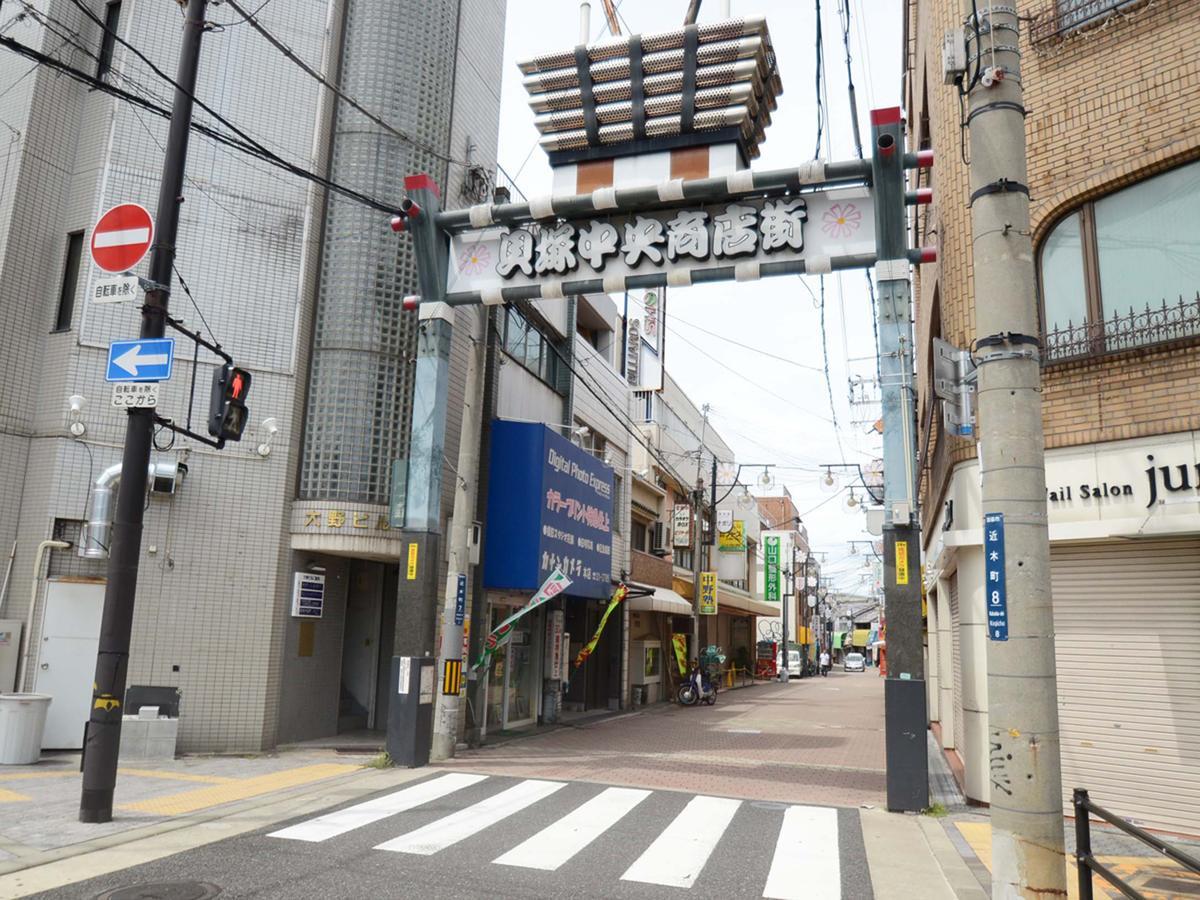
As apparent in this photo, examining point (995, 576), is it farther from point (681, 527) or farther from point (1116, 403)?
point (681, 527)

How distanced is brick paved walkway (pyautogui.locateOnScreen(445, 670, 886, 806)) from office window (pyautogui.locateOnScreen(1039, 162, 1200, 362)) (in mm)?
6174

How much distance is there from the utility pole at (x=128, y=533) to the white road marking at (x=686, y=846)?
5.11m

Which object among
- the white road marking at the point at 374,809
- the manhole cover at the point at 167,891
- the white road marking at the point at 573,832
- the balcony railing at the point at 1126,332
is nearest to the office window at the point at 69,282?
the white road marking at the point at 374,809

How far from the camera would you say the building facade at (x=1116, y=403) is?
9.42 metres

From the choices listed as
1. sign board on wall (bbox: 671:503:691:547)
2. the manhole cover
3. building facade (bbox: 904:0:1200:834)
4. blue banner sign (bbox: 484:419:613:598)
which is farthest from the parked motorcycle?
the manhole cover

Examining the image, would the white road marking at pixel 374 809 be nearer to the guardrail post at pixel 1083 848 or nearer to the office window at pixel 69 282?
the guardrail post at pixel 1083 848

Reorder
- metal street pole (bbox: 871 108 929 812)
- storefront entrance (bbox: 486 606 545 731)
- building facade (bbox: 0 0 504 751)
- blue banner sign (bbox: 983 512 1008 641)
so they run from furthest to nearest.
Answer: storefront entrance (bbox: 486 606 545 731) → building facade (bbox: 0 0 504 751) → metal street pole (bbox: 871 108 929 812) → blue banner sign (bbox: 983 512 1008 641)

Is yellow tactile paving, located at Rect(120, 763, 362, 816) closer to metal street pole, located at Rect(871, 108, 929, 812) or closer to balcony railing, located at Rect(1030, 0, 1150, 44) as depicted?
metal street pole, located at Rect(871, 108, 929, 812)

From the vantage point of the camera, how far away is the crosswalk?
7711 millimetres

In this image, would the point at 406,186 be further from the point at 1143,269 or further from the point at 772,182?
the point at 1143,269

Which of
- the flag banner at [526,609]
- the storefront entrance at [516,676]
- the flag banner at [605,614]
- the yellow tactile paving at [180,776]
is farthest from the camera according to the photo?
the flag banner at [605,614]

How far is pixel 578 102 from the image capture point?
1318cm

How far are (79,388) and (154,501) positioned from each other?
6.45ft

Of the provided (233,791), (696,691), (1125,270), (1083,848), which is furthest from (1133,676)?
(696,691)
